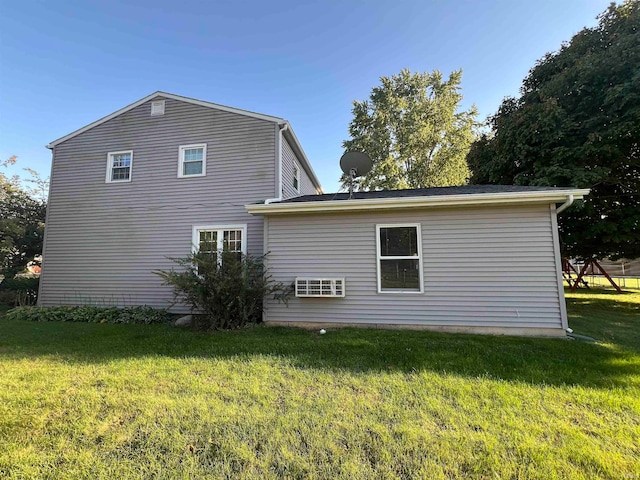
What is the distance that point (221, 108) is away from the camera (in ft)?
28.6

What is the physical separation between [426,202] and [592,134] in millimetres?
7597

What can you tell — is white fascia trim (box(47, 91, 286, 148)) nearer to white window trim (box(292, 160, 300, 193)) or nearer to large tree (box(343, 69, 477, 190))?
white window trim (box(292, 160, 300, 193))

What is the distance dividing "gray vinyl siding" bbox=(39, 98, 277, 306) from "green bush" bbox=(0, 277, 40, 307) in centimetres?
172

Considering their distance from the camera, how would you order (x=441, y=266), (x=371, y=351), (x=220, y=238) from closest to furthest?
(x=371, y=351) < (x=441, y=266) < (x=220, y=238)

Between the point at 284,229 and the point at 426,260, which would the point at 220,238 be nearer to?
the point at 284,229

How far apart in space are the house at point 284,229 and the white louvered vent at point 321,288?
3 centimetres

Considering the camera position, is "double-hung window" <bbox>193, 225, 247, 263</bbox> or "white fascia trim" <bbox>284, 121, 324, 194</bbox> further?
"white fascia trim" <bbox>284, 121, 324, 194</bbox>

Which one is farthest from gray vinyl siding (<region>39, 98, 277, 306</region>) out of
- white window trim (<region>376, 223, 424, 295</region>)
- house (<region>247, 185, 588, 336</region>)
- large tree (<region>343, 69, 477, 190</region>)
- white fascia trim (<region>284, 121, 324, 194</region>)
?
large tree (<region>343, 69, 477, 190</region>)

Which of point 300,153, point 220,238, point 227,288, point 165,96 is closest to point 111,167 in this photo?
point 165,96

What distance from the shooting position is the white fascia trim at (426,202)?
17.6ft

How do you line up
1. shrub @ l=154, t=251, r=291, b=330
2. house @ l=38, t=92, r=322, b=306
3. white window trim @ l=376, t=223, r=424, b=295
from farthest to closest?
house @ l=38, t=92, r=322, b=306 < shrub @ l=154, t=251, r=291, b=330 < white window trim @ l=376, t=223, r=424, b=295

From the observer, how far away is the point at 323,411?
2719mm

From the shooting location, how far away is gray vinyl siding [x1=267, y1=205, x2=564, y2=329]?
5652mm

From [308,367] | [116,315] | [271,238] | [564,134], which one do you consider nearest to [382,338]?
[308,367]
